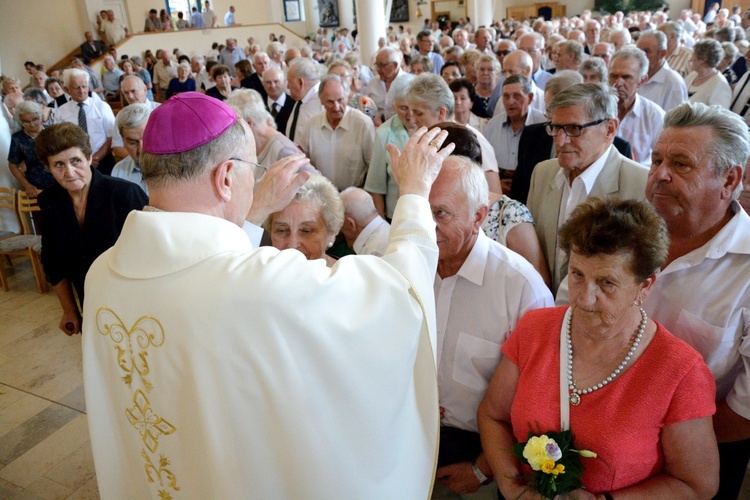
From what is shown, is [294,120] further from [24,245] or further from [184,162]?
[184,162]

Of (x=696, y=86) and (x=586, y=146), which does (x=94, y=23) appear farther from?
(x=586, y=146)

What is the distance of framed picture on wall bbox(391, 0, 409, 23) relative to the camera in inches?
1071

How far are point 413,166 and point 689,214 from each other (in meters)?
1.01

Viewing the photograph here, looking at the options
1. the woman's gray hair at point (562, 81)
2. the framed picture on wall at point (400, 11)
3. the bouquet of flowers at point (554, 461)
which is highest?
the framed picture on wall at point (400, 11)

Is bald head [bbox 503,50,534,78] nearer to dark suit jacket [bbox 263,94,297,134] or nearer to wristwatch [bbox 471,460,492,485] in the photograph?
dark suit jacket [bbox 263,94,297,134]

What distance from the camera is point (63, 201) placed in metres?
3.35

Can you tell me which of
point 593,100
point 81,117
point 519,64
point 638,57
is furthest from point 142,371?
point 81,117

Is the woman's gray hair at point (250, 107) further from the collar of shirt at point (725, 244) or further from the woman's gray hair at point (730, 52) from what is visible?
the woman's gray hair at point (730, 52)

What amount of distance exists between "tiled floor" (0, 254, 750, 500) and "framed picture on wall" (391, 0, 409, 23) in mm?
25178

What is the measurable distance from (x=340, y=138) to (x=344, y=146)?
0.08m

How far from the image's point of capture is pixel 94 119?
21.4 feet

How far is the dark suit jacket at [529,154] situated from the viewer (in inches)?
142

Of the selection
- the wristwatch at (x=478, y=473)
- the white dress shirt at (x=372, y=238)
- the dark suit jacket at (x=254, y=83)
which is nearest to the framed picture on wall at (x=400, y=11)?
the dark suit jacket at (x=254, y=83)

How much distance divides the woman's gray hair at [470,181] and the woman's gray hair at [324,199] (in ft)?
2.48
